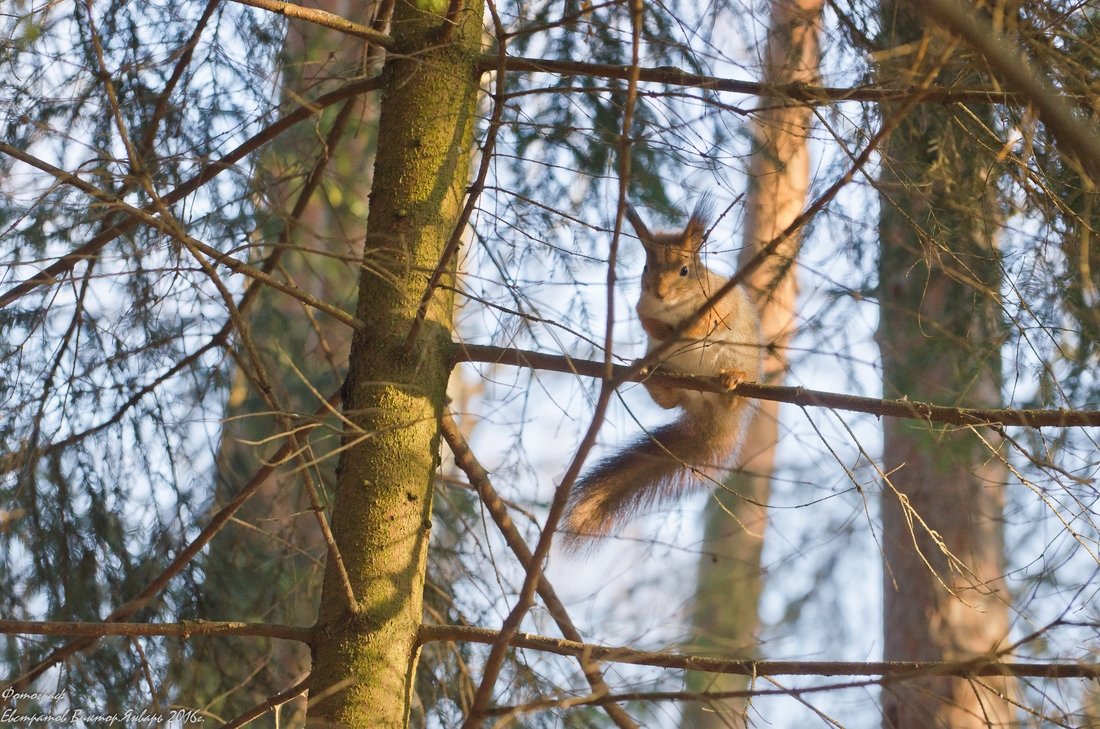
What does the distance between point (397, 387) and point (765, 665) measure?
0.89m

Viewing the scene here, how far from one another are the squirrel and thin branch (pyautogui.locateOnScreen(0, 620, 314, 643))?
45.6 inches

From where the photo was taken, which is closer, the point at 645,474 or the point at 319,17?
the point at 319,17

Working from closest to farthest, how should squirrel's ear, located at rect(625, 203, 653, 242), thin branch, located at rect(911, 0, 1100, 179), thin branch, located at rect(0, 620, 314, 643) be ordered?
thin branch, located at rect(911, 0, 1100, 179)
thin branch, located at rect(0, 620, 314, 643)
squirrel's ear, located at rect(625, 203, 653, 242)

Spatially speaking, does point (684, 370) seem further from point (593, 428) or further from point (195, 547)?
point (593, 428)

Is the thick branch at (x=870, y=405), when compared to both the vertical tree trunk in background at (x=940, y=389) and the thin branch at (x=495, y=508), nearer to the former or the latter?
the thin branch at (x=495, y=508)

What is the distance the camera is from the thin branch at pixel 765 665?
158cm

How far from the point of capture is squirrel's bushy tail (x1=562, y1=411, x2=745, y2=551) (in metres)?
2.78

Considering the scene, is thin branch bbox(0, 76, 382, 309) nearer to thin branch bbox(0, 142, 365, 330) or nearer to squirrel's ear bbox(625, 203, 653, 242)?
thin branch bbox(0, 142, 365, 330)

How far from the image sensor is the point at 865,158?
135cm

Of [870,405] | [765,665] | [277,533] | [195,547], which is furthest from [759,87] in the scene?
[277,533]

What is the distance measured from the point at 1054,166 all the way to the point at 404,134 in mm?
1570

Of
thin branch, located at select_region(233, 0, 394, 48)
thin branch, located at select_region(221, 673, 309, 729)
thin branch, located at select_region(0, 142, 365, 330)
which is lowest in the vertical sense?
thin branch, located at select_region(221, 673, 309, 729)

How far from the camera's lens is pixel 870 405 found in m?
1.97

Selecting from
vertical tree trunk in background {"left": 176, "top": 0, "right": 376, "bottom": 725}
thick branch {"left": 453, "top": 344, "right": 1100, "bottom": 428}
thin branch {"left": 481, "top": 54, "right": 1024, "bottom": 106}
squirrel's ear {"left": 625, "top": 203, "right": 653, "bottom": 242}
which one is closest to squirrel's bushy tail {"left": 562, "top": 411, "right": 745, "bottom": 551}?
thick branch {"left": 453, "top": 344, "right": 1100, "bottom": 428}
